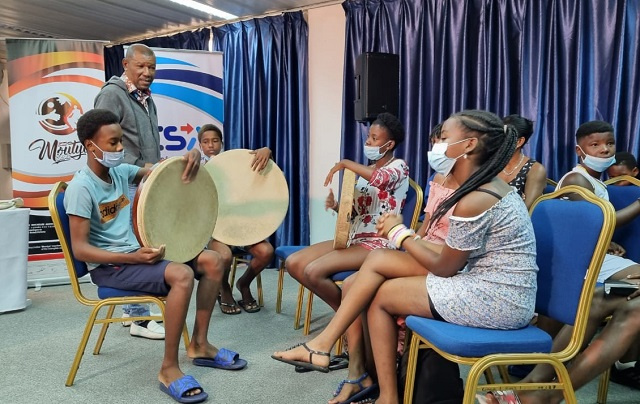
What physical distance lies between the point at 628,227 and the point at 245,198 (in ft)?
6.44

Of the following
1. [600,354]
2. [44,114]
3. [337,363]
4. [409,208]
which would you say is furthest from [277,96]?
[600,354]

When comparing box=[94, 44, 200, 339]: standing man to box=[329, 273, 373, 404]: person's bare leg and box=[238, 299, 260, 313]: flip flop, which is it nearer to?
box=[238, 299, 260, 313]: flip flop

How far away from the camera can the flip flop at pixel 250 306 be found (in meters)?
3.51

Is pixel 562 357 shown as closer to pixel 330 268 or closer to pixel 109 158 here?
pixel 330 268

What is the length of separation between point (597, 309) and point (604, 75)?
2141 millimetres

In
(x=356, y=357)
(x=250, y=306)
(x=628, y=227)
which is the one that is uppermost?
(x=628, y=227)

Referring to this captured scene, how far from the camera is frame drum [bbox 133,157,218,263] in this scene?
2197 mm

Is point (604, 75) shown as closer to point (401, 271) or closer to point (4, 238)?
point (401, 271)

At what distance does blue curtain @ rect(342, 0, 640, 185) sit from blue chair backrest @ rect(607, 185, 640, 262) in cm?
113

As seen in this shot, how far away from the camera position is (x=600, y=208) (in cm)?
160

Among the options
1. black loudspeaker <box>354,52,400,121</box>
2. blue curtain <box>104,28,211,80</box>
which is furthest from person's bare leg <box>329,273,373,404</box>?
blue curtain <box>104,28,211,80</box>

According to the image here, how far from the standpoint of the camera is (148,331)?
9.85ft

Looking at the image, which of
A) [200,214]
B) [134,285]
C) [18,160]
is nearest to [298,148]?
[18,160]

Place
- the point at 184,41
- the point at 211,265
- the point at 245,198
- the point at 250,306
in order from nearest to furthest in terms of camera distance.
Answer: the point at 211,265 → the point at 245,198 → the point at 250,306 → the point at 184,41
